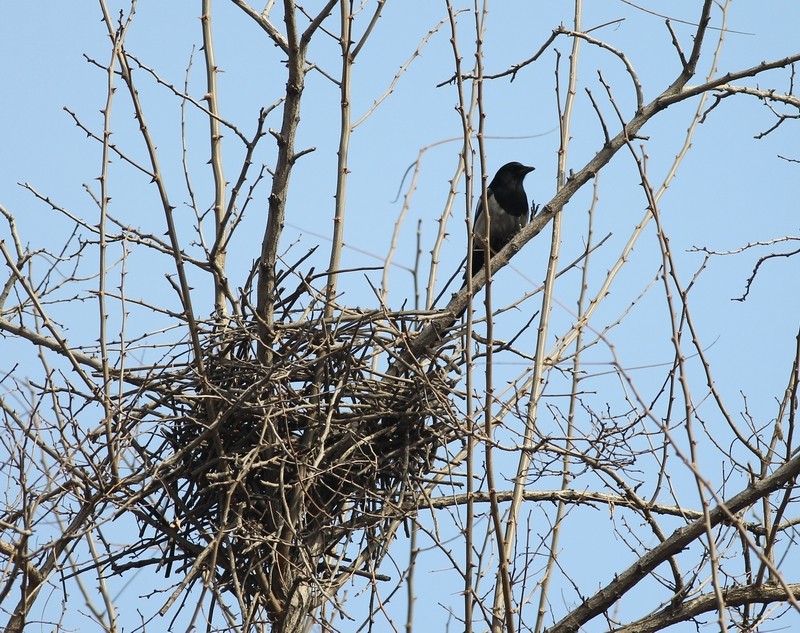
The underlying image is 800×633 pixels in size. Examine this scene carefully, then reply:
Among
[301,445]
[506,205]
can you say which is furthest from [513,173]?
[301,445]

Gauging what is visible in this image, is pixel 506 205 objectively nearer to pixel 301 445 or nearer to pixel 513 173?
pixel 513 173

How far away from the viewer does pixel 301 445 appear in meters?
3.74

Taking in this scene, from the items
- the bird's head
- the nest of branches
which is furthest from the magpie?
the nest of branches

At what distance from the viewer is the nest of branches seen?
3533 mm

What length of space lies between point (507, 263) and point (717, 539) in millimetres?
1217

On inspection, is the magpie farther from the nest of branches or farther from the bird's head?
the nest of branches

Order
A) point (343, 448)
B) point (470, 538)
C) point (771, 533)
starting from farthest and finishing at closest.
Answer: point (343, 448), point (771, 533), point (470, 538)

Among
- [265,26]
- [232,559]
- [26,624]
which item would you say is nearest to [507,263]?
[265,26]

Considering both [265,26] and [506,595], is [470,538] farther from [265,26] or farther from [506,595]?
[265,26]

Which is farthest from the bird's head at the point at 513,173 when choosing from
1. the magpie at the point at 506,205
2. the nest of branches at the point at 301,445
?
the nest of branches at the point at 301,445

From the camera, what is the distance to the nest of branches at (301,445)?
3533 mm

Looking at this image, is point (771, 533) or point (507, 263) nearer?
point (771, 533)

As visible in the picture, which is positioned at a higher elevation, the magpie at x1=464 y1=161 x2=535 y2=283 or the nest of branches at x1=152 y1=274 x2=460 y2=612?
the magpie at x1=464 y1=161 x2=535 y2=283

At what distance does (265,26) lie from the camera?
346cm
